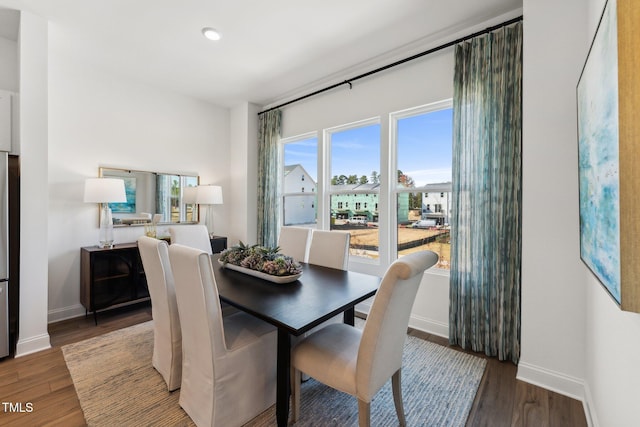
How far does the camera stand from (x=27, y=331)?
2389 millimetres

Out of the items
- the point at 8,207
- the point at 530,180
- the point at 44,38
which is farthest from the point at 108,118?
the point at 530,180

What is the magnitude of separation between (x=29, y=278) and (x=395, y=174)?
3544 mm

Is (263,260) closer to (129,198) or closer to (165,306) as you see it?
(165,306)

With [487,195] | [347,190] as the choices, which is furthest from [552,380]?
[347,190]

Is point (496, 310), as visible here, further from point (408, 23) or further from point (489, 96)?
point (408, 23)

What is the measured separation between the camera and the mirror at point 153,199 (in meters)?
3.49

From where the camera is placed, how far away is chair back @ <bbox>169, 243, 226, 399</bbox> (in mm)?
1397

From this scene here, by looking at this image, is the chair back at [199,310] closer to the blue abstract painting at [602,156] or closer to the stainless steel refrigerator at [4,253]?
the blue abstract painting at [602,156]

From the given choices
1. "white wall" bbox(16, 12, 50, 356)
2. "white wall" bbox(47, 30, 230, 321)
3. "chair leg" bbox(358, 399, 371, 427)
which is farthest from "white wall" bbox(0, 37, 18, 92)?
"chair leg" bbox(358, 399, 371, 427)

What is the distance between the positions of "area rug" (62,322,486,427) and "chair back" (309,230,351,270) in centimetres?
95

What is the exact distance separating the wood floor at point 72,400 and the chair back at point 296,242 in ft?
5.82

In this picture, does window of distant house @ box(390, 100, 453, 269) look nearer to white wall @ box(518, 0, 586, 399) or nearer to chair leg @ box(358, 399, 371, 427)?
white wall @ box(518, 0, 586, 399)

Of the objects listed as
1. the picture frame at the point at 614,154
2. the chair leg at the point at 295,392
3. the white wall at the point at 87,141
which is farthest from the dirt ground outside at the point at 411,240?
the white wall at the point at 87,141

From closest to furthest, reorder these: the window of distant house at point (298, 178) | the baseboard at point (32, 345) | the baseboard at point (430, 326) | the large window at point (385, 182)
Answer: the baseboard at point (32, 345) → the baseboard at point (430, 326) → the large window at point (385, 182) → the window of distant house at point (298, 178)
